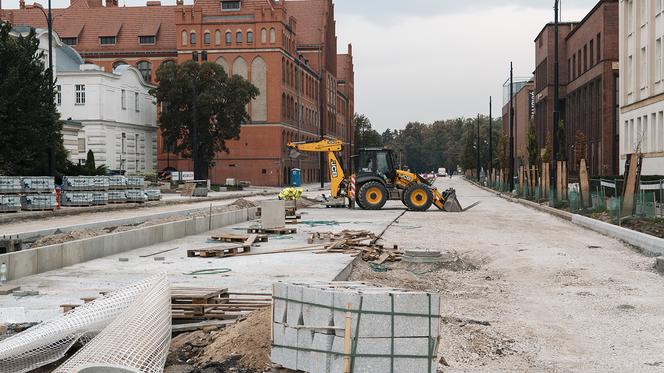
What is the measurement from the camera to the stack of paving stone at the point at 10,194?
30688mm

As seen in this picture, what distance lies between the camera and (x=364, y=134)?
459ft

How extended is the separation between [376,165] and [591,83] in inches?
1408

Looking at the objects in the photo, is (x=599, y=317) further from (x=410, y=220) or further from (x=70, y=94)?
(x=70, y=94)

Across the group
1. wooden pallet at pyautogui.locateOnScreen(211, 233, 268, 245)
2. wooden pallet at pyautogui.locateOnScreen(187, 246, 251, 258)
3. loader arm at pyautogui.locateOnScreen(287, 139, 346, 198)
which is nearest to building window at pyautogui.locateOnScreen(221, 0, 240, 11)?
loader arm at pyautogui.locateOnScreen(287, 139, 346, 198)

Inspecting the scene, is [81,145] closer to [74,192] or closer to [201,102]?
[201,102]

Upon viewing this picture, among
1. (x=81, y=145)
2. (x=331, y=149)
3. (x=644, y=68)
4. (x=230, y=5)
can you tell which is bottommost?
(x=331, y=149)

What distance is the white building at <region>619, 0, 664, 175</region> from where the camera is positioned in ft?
139

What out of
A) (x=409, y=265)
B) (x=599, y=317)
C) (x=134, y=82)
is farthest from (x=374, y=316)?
(x=134, y=82)

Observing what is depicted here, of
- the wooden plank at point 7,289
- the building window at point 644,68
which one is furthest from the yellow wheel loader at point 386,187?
the wooden plank at point 7,289

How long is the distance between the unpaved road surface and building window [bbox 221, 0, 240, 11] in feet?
207

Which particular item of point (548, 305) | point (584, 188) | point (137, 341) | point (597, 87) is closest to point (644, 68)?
point (597, 87)

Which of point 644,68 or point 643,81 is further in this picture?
point 643,81

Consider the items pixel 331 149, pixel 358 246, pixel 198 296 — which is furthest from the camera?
pixel 331 149

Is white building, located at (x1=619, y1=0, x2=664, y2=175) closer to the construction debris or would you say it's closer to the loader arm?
the loader arm
